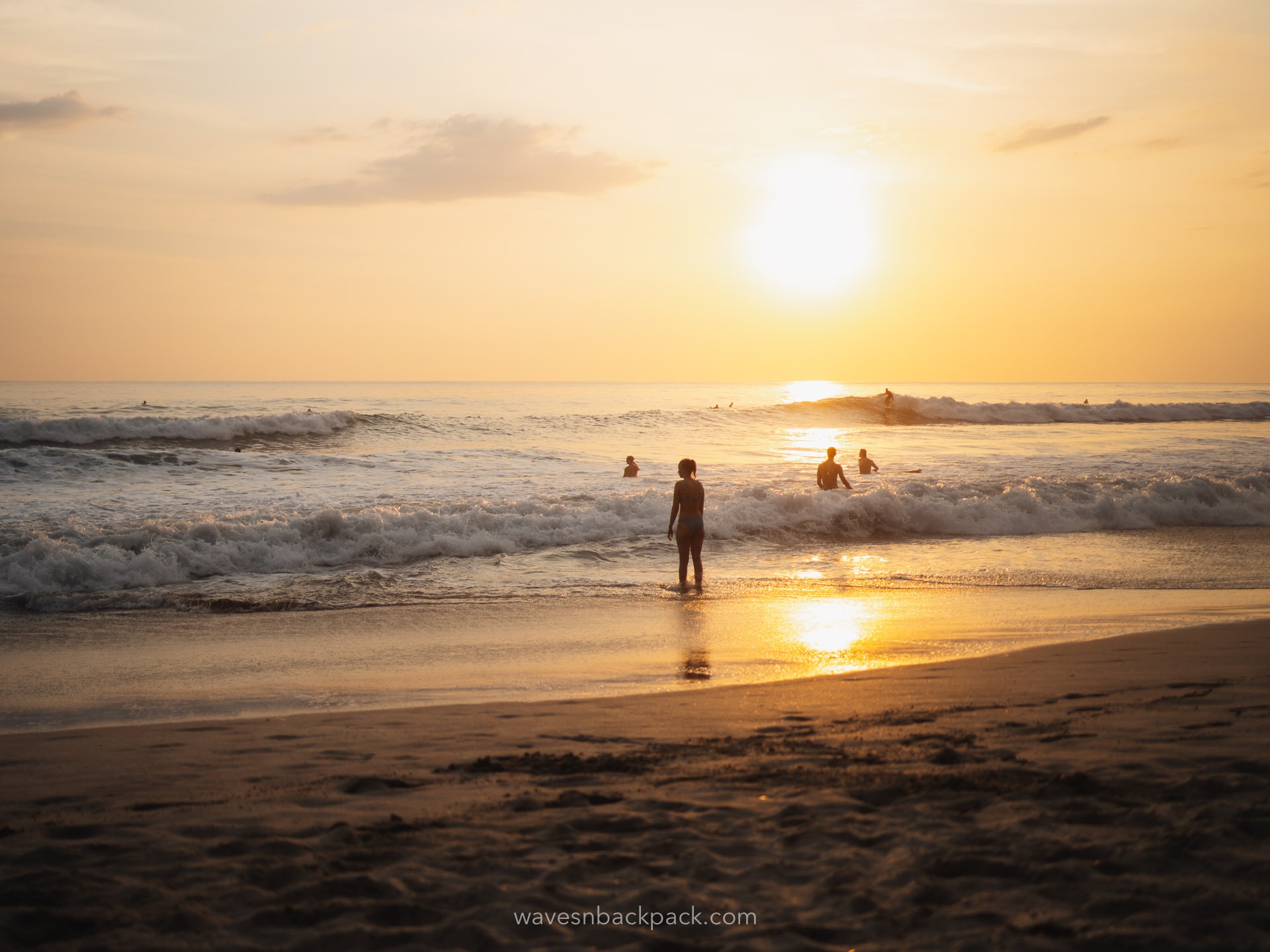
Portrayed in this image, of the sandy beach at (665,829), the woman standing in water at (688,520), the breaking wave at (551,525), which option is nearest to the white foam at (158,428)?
the breaking wave at (551,525)

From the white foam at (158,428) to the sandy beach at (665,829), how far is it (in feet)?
103

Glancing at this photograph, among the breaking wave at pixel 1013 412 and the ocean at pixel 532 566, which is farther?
the breaking wave at pixel 1013 412

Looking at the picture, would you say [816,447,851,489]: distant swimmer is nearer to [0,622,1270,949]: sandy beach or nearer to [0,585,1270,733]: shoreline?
[0,585,1270,733]: shoreline

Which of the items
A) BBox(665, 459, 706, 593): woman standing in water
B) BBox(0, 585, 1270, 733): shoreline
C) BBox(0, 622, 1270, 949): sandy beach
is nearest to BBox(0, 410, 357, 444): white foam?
BBox(0, 585, 1270, 733): shoreline

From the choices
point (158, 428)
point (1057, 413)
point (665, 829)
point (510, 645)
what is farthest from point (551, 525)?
point (1057, 413)

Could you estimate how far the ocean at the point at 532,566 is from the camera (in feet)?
25.2

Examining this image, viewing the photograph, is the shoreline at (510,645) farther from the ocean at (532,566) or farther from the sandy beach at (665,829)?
the sandy beach at (665,829)

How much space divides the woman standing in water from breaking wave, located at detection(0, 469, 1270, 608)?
3.97 m

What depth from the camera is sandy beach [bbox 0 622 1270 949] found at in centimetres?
297

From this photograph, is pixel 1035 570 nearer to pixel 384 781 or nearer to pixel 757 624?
pixel 757 624

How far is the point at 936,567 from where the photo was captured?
1396 cm

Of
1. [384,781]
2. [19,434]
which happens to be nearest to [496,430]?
[19,434]

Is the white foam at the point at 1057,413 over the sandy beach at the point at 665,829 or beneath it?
over

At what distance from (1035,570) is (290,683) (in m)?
10.8
